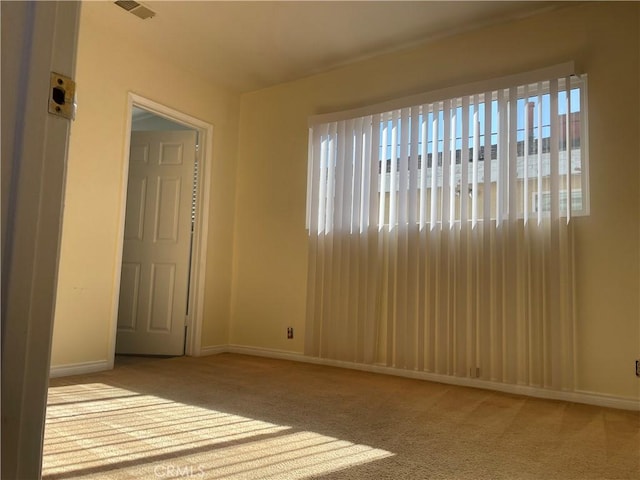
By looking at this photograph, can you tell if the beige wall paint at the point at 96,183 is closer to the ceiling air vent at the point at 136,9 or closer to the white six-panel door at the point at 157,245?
the ceiling air vent at the point at 136,9

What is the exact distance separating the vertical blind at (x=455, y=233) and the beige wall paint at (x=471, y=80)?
0.42 ft

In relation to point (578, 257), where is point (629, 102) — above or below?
above

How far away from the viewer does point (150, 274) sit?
13.1 ft

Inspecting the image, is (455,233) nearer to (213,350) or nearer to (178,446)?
(178,446)

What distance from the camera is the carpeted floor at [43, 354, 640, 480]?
1529mm

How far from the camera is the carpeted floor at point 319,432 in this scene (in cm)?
153

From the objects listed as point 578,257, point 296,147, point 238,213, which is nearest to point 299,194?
point 296,147

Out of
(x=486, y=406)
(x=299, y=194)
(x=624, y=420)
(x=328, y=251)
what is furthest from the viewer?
(x=299, y=194)

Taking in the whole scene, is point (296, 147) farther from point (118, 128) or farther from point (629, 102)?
point (629, 102)

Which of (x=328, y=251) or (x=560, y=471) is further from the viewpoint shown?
(x=328, y=251)

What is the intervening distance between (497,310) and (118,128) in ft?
10.2

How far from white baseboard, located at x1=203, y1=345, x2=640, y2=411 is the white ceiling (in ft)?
8.26
